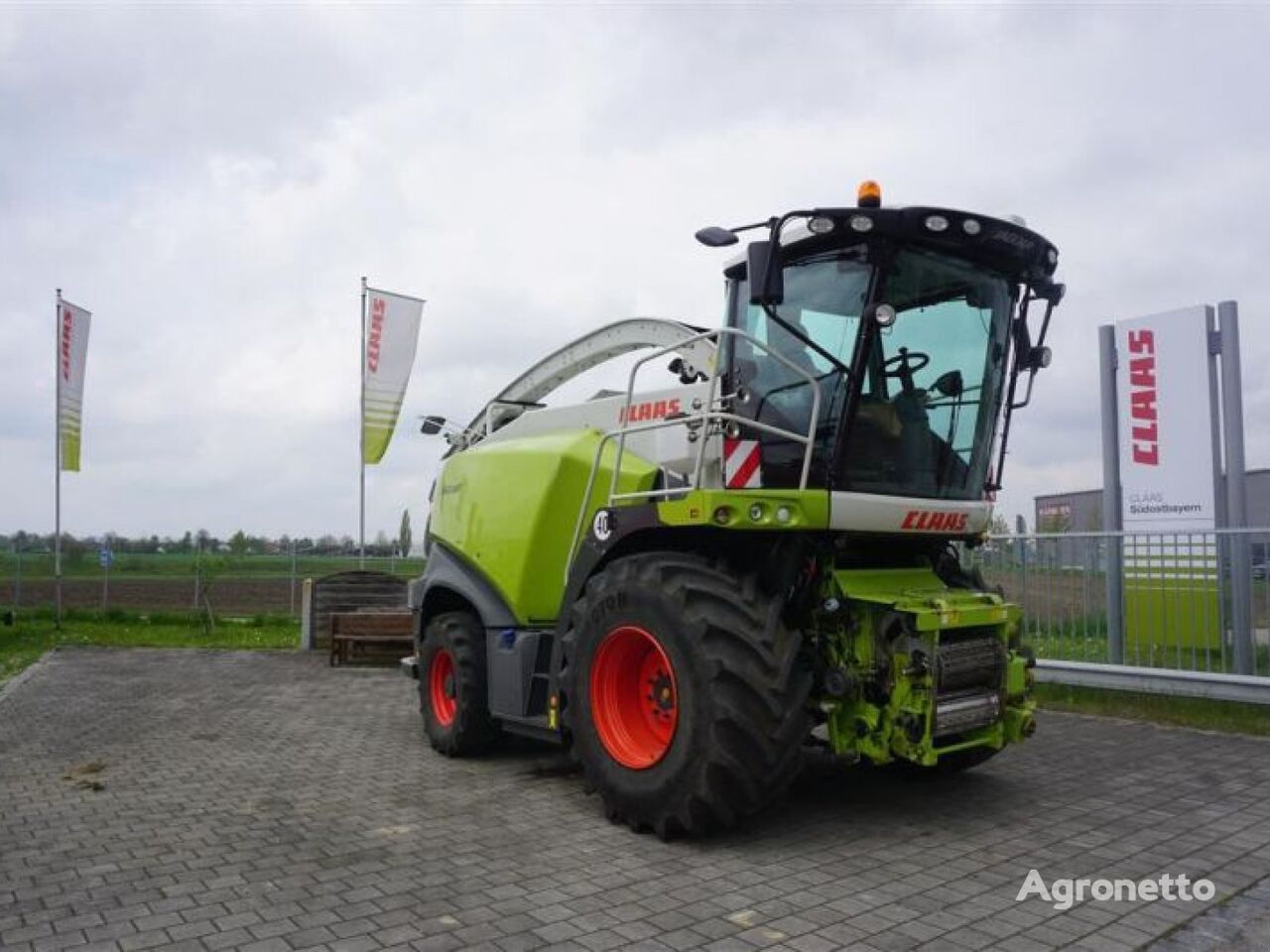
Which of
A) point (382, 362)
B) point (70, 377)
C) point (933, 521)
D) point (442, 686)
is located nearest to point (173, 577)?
point (70, 377)

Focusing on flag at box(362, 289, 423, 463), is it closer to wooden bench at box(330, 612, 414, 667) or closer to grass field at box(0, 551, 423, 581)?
grass field at box(0, 551, 423, 581)

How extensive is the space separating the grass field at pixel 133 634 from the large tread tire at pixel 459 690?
823cm

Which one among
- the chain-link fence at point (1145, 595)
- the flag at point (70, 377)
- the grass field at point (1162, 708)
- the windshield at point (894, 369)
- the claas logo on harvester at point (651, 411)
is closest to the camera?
the windshield at point (894, 369)

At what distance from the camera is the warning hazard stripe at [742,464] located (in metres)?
5.41

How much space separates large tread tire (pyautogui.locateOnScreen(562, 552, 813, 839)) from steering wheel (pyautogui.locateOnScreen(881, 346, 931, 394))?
1377 mm

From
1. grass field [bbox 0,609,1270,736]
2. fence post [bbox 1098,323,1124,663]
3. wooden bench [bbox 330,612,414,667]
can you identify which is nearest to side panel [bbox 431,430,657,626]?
grass field [bbox 0,609,1270,736]

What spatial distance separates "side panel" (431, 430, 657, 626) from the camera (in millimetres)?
6645

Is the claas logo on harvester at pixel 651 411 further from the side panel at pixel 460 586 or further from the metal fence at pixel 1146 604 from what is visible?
the metal fence at pixel 1146 604

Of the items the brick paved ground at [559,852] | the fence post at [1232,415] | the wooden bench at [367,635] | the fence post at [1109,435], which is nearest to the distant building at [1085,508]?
the fence post at [1109,435]

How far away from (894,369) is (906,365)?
106 mm

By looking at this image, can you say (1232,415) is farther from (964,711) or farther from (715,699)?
(715,699)

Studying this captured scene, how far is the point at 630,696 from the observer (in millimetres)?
5645

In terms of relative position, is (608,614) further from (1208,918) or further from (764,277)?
(1208,918)

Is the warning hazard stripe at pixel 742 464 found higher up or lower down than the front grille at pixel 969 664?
higher up
